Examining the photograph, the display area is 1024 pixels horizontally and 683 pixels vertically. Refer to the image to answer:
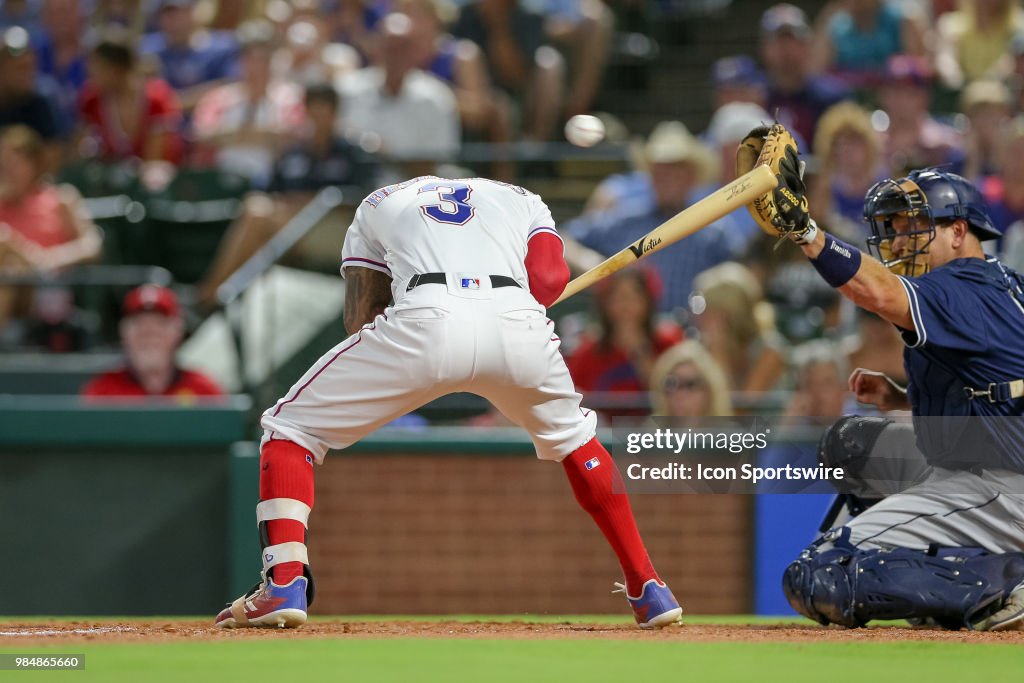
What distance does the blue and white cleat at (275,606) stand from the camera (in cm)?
511

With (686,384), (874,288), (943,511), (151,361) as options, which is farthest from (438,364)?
(151,361)

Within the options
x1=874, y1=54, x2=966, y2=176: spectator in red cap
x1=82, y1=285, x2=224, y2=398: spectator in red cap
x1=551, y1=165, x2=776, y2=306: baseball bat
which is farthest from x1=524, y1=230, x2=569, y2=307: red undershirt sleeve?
x1=874, y1=54, x2=966, y2=176: spectator in red cap

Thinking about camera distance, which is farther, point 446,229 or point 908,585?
point 908,585

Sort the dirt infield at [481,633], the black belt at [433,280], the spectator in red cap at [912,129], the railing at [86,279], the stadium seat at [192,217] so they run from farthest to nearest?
1. the stadium seat at [192,217]
2. the spectator in red cap at [912,129]
3. the railing at [86,279]
4. the black belt at [433,280]
5. the dirt infield at [481,633]

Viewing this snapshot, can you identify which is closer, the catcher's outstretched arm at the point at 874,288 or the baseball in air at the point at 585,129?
the catcher's outstretched arm at the point at 874,288

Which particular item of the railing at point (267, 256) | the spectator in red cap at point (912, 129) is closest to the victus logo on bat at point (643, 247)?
the railing at point (267, 256)

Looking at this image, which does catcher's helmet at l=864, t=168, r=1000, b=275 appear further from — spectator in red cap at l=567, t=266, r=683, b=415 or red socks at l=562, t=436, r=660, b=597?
spectator in red cap at l=567, t=266, r=683, b=415

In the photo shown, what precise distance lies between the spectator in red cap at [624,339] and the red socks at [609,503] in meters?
3.00

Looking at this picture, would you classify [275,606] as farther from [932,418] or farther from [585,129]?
[932,418]

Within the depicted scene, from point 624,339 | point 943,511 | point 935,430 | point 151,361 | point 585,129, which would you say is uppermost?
point 585,129

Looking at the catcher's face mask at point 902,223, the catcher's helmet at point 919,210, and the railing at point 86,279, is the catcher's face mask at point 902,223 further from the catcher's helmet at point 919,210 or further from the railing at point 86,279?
the railing at point 86,279

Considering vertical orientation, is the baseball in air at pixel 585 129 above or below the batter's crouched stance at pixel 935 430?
above

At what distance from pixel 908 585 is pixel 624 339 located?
3.28 meters

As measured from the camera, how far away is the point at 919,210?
5.66m
